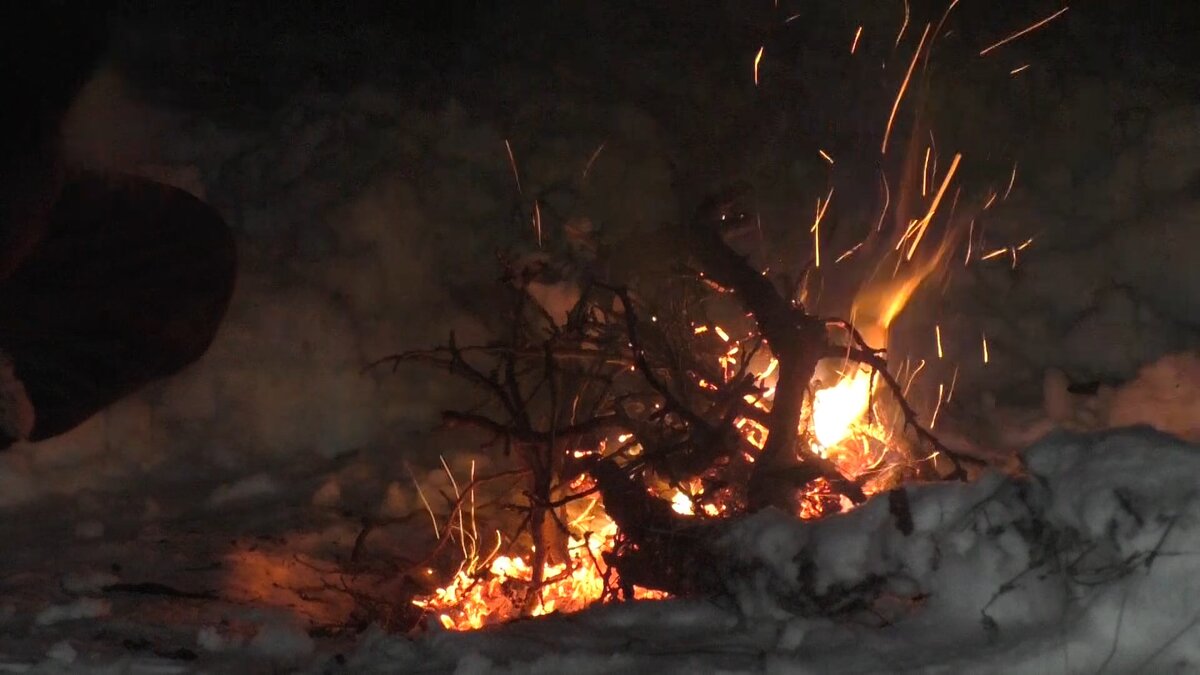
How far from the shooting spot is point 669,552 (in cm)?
268

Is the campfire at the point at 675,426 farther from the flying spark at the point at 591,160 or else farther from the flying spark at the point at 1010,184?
the flying spark at the point at 591,160

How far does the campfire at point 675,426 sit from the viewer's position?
293cm

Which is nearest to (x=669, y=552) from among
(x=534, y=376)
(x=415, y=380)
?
(x=534, y=376)

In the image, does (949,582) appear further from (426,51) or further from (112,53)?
(112,53)

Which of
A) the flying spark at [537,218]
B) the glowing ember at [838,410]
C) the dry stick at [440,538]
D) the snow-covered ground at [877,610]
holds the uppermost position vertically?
the flying spark at [537,218]

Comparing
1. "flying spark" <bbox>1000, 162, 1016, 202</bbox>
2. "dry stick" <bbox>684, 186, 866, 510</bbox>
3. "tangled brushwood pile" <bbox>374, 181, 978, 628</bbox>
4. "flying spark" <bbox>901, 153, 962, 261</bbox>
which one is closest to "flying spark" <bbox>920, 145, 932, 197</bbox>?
"flying spark" <bbox>901, 153, 962, 261</bbox>

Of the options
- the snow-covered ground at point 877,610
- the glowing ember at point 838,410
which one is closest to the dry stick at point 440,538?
the snow-covered ground at point 877,610

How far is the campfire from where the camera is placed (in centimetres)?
293

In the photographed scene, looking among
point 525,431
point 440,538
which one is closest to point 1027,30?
point 525,431

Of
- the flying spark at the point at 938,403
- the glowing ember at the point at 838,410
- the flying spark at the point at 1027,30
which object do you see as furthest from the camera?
the flying spark at the point at 1027,30

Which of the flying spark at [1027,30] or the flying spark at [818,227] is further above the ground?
the flying spark at [1027,30]

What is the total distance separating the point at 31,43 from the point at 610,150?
241cm

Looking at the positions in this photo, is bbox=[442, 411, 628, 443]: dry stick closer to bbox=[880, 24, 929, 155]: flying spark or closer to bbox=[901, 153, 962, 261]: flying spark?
bbox=[901, 153, 962, 261]: flying spark

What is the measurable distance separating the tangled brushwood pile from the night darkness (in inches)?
0.7
